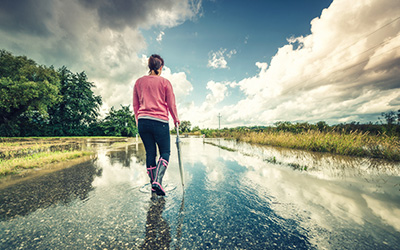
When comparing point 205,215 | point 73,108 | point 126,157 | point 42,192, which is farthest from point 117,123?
point 205,215

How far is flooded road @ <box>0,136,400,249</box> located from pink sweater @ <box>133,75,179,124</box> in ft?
Result: 4.78

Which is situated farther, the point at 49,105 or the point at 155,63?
the point at 49,105

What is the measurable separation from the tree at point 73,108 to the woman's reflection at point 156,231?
3155 centimetres

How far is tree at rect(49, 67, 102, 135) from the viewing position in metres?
25.8

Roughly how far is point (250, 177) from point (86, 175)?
4263 millimetres

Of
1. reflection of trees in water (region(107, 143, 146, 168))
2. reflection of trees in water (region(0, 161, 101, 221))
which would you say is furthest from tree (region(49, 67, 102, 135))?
reflection of trees in water (region(0, 161, 101, 221))

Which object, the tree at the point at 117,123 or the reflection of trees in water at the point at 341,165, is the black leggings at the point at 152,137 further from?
the tree at the point at 117,123

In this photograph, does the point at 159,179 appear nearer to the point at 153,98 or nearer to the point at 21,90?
the point at 153,98

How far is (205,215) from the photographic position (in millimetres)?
2004

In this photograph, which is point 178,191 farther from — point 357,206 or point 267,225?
point 357,206

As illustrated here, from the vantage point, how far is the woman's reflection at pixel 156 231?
56.7 inches

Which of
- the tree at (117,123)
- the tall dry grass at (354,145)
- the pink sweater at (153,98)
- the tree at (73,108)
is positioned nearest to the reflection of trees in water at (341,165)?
the tall dry grass at (354,145)

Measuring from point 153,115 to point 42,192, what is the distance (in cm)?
256

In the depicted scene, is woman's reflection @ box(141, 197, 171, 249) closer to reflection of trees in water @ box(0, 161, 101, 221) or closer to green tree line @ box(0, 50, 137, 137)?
reflection of trees in water @ box(0, 161, 101, 221)
